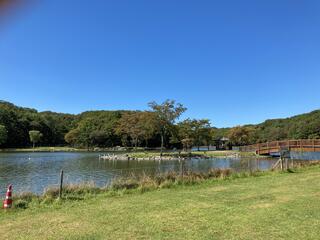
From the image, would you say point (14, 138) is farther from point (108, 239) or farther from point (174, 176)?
point (108, 239)

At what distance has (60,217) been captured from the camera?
8.87 metres

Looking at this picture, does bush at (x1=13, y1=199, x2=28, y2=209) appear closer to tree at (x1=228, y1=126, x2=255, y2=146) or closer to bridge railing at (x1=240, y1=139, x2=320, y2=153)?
bridge railing at (x1=240, y1=139, x2=320, y2=153)

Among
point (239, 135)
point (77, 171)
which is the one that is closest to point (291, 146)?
point (77, 171)

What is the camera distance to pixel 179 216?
8422 millimetres

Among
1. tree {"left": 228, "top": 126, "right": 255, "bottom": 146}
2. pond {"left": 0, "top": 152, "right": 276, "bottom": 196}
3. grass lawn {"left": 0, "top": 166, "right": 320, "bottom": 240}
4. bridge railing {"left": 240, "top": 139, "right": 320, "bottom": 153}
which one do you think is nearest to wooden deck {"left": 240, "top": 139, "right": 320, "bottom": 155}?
bridge railing {"left": 240, "top": 139, "right": 320, "bottom": 153}

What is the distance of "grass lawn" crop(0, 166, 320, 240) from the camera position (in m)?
6.89

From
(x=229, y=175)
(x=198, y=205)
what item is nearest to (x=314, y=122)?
(x=229, y=175)

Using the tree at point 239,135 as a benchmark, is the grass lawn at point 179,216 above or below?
below

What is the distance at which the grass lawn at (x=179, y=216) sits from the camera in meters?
6.89

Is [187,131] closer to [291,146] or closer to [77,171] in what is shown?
[291,146]

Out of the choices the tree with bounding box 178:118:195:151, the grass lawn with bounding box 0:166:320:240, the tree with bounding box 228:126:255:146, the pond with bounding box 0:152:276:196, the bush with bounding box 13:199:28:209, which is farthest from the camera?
the tree with bounding box 228:126:255:146

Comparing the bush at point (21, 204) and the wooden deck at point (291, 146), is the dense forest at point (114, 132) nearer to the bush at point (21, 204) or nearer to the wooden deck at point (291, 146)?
the wooden deck at point (291, 146)

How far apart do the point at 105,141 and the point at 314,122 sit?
65.8 m

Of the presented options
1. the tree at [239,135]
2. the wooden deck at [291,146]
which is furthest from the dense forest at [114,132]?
the wooden deck at [291,146]
